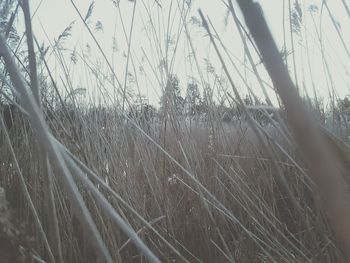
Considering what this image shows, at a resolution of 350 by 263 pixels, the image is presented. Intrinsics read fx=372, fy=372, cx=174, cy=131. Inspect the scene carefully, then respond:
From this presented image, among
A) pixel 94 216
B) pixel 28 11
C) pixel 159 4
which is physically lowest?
pixel 94 216

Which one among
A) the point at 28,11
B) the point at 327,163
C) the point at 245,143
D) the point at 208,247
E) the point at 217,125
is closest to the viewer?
the point at 327,163

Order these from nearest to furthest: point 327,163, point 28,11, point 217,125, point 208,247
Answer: point 327,163
point 28,11
point 208,247
point 217,125

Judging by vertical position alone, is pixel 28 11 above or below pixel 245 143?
above

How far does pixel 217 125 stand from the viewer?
1.21m

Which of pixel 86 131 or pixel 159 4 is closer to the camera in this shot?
pixel 86 131

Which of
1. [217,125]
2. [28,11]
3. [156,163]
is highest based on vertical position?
[28,11]

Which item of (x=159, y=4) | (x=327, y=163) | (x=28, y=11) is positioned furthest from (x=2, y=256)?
(x=159, y=4)

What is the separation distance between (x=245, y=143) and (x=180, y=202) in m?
0.38

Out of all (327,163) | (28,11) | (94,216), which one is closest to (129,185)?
(94,216)

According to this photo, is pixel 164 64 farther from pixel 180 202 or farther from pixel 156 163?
pixel 180 202

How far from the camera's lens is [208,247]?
928mm

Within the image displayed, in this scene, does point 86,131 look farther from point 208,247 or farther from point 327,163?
point 327,163

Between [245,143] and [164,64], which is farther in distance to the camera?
[245,143]

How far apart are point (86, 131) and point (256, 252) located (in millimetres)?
536
